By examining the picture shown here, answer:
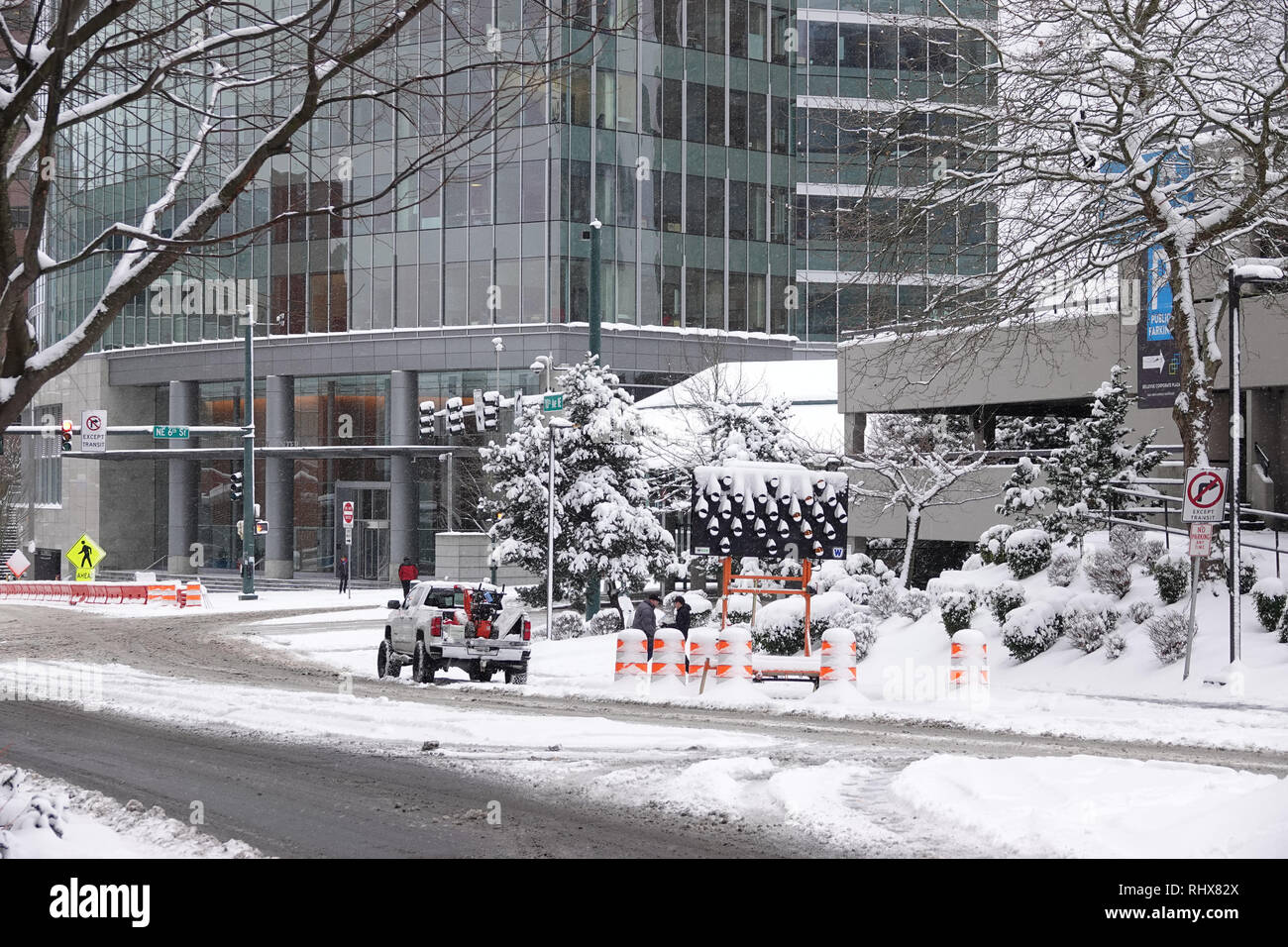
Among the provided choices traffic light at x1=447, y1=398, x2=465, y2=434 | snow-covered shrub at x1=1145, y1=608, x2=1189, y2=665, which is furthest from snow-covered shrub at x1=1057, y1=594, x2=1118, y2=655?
traffic light at x1=447, y1=398, x2=465, y2=434

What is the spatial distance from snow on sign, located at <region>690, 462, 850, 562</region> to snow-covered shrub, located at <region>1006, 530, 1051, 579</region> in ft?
22.5

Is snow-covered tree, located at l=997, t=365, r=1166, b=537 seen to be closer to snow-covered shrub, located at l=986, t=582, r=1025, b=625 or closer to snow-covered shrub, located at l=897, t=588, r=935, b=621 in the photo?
snow-covered shrub, located at l=897, t=588, r=935, b=621

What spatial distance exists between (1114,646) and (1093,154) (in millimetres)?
7298

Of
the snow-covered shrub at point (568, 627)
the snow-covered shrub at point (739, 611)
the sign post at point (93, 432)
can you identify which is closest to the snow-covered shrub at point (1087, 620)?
the snow-covered shrub at point (739, 611)

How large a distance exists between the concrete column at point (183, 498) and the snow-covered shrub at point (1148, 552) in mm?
55249

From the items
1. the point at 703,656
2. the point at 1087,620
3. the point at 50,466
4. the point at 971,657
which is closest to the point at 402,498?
the point at 50,466

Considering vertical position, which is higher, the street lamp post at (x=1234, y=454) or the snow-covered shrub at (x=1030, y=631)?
the street lamp post at (x=1234, y=454)

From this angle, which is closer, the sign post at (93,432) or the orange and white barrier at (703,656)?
the orange and white barrier at (703,656)

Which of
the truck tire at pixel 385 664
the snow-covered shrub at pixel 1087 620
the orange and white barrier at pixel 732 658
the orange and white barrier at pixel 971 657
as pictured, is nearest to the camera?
the orange and white barrier at pixel 971 657

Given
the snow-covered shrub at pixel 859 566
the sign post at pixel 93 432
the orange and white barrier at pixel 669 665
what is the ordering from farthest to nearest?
the sign post at pixel 93 432 → the snow-covered shrub at pixel 859 566 → the orange and white barrier at pixel 669 665

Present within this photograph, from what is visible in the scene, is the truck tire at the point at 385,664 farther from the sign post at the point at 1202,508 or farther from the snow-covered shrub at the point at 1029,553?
the sign post at the point at 1202,508

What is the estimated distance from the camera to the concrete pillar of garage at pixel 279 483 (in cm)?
6788
